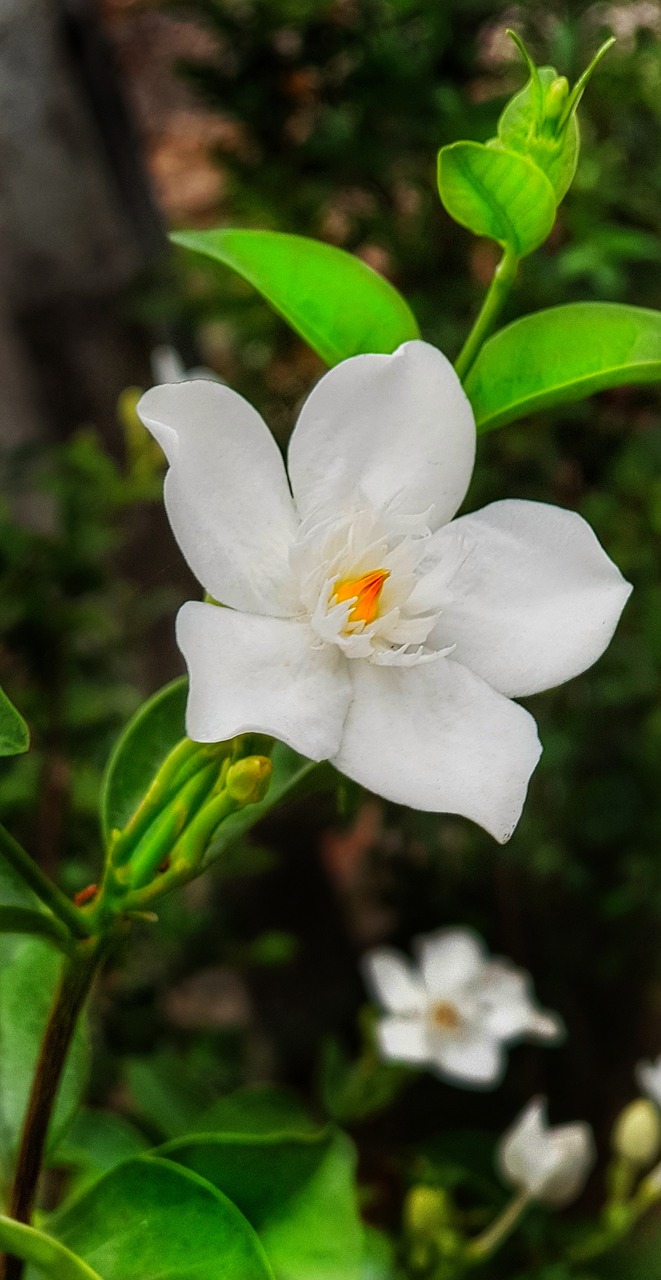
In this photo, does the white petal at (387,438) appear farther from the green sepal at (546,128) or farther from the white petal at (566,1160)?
the white petal at (566,1160)

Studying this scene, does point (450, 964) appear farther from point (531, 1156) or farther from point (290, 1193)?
point (290, 1193)

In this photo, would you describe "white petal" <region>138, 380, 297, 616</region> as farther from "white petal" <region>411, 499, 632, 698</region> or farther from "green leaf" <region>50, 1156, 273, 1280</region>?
"green leaf" <region>50, 1156, 273, 1280</region>

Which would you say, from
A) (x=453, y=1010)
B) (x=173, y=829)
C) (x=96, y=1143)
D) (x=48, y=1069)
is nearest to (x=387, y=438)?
(x=173, y=829)

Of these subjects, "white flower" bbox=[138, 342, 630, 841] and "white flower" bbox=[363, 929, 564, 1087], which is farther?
"white flower" bbox=[363, 929, 564, 1087]

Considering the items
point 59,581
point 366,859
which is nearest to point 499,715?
point 59,581

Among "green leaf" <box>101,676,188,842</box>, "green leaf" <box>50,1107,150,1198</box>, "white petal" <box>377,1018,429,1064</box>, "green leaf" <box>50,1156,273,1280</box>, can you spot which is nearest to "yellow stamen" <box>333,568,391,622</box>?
"green leaf" <box>101,676,188,842</box>
